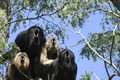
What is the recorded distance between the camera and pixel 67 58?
6.91 m

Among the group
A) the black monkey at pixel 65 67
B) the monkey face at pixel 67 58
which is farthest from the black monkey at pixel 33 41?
the monkey face at pixel 67 58

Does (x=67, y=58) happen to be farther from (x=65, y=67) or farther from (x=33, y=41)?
(x=33, y=41)

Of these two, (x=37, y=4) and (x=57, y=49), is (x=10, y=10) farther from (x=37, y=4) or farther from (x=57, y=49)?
(x=57, y=49)

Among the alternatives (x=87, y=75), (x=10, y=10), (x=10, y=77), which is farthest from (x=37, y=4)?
(x=87, y=75)

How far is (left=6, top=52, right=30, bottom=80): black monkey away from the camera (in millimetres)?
7234

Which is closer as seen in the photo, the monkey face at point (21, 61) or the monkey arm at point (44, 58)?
the monkey face at point (21, 61)

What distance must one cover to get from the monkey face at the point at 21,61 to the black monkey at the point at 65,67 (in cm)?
54

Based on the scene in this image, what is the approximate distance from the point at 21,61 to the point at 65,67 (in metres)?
0.84

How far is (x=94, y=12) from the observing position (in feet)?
31.7

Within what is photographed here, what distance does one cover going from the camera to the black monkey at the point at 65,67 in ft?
22.6

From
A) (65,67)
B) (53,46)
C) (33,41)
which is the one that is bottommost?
(65,67)

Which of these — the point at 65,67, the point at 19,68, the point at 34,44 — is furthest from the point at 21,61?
the point at 65,67

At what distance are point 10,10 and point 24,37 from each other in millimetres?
1369

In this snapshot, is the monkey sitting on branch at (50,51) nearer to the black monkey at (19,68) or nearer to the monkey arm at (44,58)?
the monkey arm at (44,58)
